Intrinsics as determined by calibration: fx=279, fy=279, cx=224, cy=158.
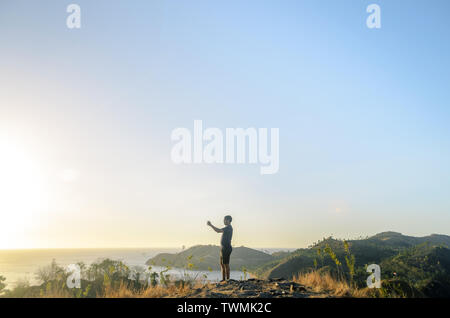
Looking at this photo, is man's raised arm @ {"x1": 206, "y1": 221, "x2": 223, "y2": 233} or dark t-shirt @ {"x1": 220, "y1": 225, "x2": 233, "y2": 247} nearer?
man's raised arm @ {"x1": 206, "y1": 221, "x2": 223, "y2": 233}

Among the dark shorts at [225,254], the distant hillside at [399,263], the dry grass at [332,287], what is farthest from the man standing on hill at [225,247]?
the distant hillside at [399,263]

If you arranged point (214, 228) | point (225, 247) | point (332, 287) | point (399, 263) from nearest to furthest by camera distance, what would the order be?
1. point (332, 287)
2. point (214, 228)
3. point (225, 247)
4. point (399, 263)

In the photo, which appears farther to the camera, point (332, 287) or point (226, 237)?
point (226, 237)

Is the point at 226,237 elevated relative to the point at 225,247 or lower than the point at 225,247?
elevated

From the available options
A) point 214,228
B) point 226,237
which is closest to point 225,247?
point 226,237

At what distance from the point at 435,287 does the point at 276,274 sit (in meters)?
33.0

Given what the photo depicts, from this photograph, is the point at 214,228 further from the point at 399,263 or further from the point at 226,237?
the point at 399,263

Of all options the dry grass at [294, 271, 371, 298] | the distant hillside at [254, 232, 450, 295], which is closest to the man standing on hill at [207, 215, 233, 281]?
the dry grass at [294, 271, 371, 298]

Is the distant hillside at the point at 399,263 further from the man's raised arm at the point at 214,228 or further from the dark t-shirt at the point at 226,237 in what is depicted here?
the man's raised arm at the point at 214,228

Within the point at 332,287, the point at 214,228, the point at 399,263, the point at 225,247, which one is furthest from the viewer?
the point at 399,263

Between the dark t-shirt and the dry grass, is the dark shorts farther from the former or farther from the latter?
the dry grass
